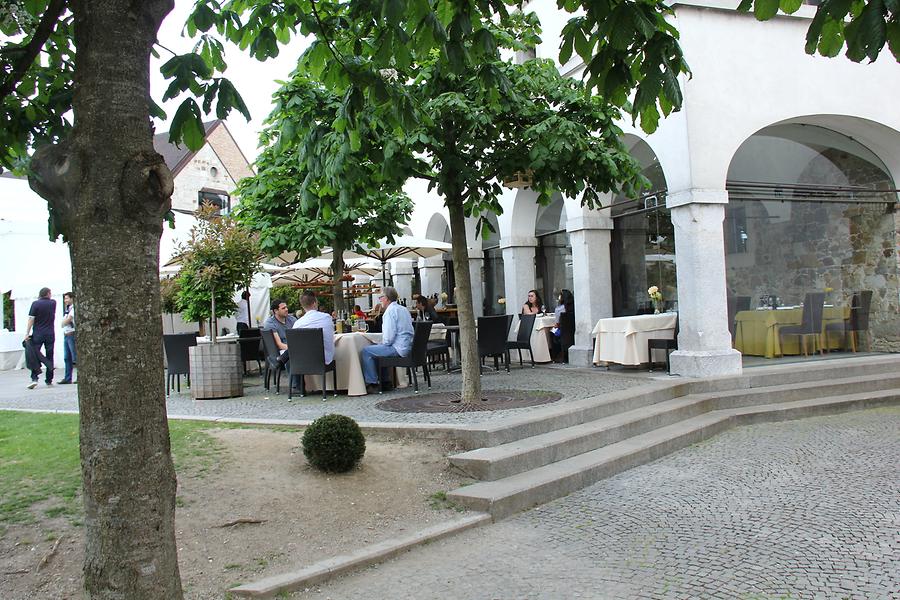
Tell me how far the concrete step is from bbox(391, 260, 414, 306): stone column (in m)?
13.7

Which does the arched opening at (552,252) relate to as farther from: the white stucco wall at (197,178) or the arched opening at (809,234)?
the white stucco wall at (197,178)

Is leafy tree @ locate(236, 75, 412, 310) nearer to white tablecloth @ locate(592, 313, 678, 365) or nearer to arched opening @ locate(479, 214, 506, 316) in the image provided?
white tablecloth @ locate(592, 313, 678, 365)

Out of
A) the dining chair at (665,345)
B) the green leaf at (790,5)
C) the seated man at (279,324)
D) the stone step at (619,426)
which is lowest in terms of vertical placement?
the stone step at (619,426)

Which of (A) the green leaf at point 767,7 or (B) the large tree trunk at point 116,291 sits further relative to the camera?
(A) the green leaf at point 767,7

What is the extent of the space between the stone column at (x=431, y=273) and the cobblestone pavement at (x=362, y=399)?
8526 mm

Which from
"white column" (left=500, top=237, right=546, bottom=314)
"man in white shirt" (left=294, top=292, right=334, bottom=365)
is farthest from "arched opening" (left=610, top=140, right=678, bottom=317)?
"man in white shirt" (left=294, top=292, right=334, bottom=365)

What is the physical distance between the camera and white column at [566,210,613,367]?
1204cm

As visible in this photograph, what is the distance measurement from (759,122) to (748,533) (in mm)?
7566

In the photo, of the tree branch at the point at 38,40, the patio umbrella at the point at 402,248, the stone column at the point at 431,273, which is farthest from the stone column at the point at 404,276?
the tree branch at the point at 38,40

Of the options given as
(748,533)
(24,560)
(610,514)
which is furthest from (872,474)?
(24,560)

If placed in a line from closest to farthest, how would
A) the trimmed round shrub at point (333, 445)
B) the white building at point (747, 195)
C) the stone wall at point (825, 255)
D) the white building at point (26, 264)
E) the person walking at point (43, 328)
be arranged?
the trimmed round shrub at point (333, 445) < the white building at point (747, 195) < the stone wall at point (825, 255) < the person walking at point (43, 328) < the white building at point (26, 264)

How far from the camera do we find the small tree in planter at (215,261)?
963cm

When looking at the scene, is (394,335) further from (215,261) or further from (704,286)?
(704,286)

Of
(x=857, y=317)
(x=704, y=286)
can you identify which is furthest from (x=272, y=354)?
(x=857, y=317)
